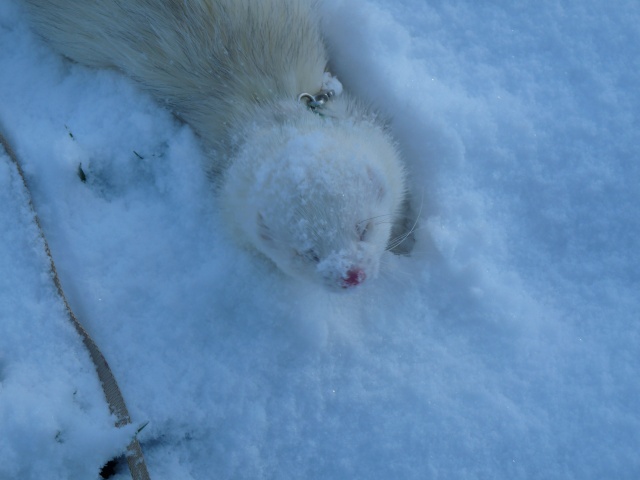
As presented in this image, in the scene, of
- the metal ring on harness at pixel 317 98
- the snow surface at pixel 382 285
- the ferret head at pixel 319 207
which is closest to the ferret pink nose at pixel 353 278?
the ferret head at pixel 319 207

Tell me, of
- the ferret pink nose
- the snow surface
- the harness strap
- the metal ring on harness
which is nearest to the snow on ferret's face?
the ferret pink nose

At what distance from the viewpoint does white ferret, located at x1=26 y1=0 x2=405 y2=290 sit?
154 centimetres

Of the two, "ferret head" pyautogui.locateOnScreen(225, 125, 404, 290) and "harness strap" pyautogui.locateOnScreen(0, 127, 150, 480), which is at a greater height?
"ferret head" pyautogui.locateOnScreen(225, 125, 404, 290)

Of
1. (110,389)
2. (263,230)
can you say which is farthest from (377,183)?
(110,389)

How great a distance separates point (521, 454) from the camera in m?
1.51

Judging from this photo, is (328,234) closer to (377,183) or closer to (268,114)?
(377,183)

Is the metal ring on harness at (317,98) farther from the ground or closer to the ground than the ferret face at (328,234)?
farther from the ground

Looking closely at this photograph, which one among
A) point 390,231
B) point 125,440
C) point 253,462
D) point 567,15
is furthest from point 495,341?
point 567,15

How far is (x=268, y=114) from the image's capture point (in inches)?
71.2

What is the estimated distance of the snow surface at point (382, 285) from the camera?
59.7 inches

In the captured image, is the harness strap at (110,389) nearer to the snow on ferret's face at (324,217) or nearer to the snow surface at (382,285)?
the snow surface at (382,285)

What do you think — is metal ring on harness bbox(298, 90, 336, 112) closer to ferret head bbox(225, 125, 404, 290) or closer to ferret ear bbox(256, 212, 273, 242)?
ferret head bbox(225, 125, 404, 290)

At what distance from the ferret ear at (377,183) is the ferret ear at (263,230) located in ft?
1.09

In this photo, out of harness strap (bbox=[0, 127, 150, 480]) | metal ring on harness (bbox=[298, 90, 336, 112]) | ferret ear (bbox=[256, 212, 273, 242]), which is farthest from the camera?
metal ring on harness (bbox=[298, 90, 336, 112])
